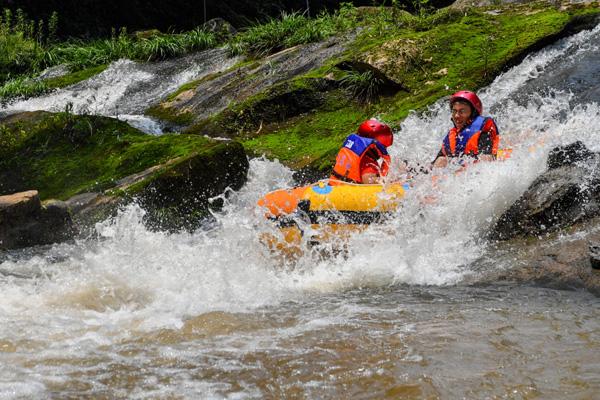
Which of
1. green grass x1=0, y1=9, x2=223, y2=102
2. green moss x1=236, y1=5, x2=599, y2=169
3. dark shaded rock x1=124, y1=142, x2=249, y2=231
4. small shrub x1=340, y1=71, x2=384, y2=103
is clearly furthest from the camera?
green grass x1=0, y1=9, x2=223, y2=102

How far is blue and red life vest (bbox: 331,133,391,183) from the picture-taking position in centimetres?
617

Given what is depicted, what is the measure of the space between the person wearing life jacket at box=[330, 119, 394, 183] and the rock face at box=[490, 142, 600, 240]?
121 centimetres

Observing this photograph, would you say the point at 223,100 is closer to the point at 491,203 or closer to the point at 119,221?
the point at 119,221

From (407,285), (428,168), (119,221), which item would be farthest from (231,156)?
(407,285)

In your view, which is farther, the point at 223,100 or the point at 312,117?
the point at 223,100

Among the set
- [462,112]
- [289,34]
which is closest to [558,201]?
[462,112]

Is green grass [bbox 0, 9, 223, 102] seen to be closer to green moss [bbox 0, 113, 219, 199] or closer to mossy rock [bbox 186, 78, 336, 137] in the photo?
green moss [bbox 0, 113, 219, 199]

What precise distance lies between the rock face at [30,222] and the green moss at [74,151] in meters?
0.84

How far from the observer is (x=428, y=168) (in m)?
6.76

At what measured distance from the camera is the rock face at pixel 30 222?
6.67 m

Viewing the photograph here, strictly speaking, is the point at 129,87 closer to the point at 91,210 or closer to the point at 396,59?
the point at 396,59

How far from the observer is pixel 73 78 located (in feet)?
48.0

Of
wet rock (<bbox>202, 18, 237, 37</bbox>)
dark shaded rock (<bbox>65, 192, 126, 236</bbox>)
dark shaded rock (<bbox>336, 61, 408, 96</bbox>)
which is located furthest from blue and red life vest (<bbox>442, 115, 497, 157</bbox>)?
wet rock (<bbox>202, 18, 237, 37</bbox>)

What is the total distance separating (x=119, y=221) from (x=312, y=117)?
379cm
